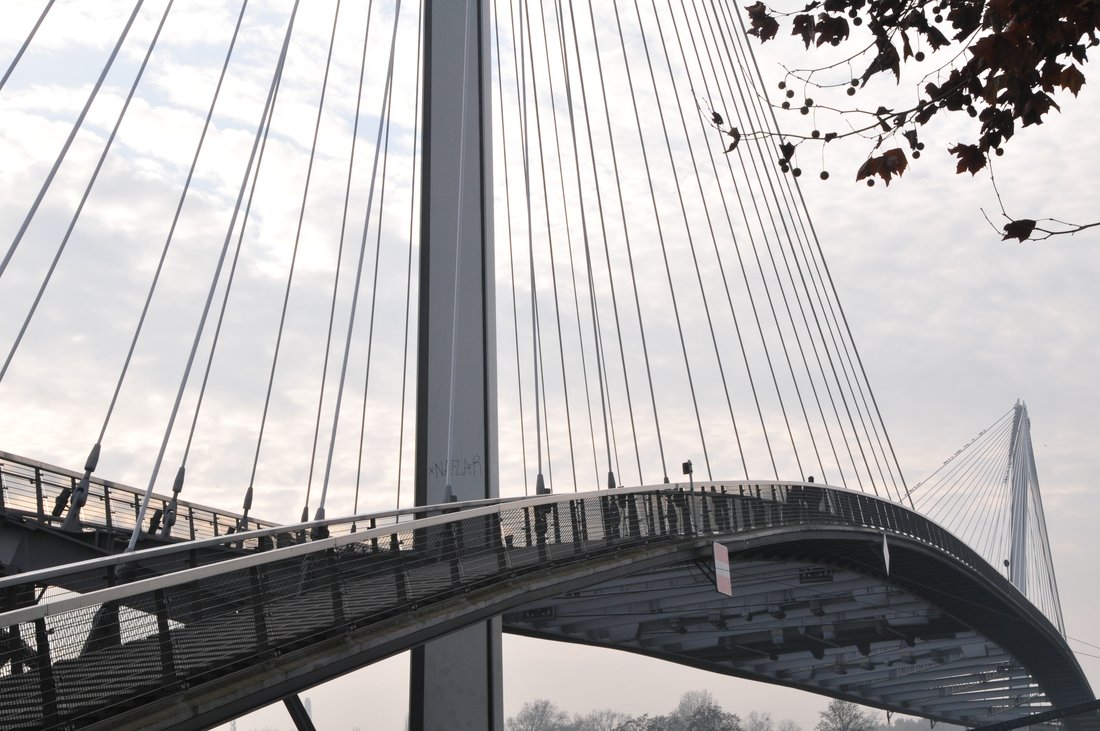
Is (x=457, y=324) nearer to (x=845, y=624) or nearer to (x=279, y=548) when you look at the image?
(x=279, y=548)

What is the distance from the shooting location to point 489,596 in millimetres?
11148

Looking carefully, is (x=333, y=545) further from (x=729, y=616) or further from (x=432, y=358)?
(x=729, y=616)

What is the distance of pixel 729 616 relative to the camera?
30.3m

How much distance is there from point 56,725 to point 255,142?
999 centimetres

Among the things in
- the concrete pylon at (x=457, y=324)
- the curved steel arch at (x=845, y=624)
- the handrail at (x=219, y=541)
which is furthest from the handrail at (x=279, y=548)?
the concrete pylon at (x=457, y=324)

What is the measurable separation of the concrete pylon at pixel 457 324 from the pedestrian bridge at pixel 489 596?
130cm

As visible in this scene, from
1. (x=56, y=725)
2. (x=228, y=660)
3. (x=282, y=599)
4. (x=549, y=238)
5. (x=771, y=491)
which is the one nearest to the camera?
(x=56, y=725)

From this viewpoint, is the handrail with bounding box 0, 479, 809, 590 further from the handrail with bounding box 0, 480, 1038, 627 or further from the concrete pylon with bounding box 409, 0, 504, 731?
the concrete pylon with bounding box 409, 0, 504, 731

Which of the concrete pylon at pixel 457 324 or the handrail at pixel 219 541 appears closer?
the handrail at pixel 219 541

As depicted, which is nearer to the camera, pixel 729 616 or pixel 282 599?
pixel 282 599

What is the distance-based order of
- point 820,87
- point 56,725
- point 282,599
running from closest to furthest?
point 820,87, point 56,725, point 282,599

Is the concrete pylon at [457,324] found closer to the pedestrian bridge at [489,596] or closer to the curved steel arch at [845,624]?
the pedestrian bridge at [489,596]

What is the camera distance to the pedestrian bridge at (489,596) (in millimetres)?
7168

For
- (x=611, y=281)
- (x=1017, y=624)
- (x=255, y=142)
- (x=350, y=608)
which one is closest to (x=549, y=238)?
(x=611, y=281)
